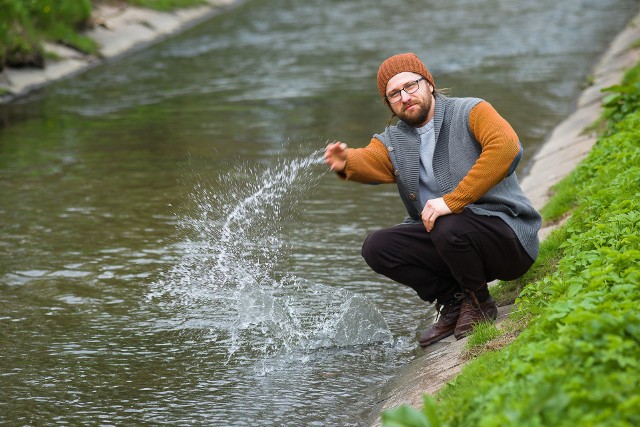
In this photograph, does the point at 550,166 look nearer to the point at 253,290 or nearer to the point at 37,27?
the point at 253,290

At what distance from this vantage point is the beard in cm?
605

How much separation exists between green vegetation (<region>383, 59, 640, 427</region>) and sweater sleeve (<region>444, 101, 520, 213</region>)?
582mm

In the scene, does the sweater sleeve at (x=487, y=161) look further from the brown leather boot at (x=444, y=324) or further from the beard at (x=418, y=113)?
the brown leather boot at (x=444, y=324)

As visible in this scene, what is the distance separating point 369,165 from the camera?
620 centimetres

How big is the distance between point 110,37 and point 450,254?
19040 mm

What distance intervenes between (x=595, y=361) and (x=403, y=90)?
2.47 m

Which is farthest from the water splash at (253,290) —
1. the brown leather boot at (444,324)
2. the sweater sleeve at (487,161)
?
the sweater sleeve at (487,161)

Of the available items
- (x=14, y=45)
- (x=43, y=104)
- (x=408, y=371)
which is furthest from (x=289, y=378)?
(x=14, y=45)

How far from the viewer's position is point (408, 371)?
6164 mm

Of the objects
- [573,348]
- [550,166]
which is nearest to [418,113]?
[573,348]

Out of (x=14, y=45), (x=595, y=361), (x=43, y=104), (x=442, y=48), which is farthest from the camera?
(x=442, y=48)

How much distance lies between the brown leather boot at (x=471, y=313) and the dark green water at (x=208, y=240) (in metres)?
0.43

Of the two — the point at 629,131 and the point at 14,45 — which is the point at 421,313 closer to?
the point at 629,131

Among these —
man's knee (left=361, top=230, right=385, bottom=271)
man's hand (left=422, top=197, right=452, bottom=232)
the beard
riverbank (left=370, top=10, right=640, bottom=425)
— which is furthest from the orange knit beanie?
riverbank (left=370, top=10, right=640, bottom=425)
